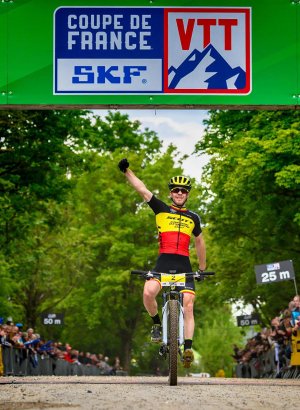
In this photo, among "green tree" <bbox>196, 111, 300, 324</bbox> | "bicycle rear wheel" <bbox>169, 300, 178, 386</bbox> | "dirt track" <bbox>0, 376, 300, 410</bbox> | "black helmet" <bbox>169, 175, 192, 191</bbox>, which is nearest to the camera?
"dirt track" <bbox>0, 376, 300, 410</bbox>

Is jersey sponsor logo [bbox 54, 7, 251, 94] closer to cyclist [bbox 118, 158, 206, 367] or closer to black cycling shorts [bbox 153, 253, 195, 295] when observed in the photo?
cyclist [bbox 118, 158, 206, 367]

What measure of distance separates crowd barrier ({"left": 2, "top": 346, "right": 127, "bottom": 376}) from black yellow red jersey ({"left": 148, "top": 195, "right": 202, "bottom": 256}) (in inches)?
518

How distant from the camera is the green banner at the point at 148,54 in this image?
1555cm

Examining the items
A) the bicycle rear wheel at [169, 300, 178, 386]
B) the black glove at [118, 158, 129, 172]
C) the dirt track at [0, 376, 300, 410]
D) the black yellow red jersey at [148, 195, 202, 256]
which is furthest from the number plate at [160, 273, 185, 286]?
the black glove at [118, 158, 129, 172]

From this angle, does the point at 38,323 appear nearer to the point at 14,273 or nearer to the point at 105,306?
the point at 105,306

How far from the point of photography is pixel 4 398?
11766 millimetres

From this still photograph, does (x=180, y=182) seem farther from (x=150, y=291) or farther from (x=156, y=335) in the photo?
(x=156, y=335)

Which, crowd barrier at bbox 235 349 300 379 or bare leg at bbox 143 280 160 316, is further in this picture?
crowd barrier at bbox 235 349 300 379

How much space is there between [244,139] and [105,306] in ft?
90.0

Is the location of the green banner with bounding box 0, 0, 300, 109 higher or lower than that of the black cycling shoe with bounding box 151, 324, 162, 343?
higher

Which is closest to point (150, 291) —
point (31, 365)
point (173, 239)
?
point (173, 239)

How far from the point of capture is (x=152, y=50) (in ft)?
51.2

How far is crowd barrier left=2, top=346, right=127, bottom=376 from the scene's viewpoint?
27312mm

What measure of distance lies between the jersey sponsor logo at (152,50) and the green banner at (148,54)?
0.5 inches
